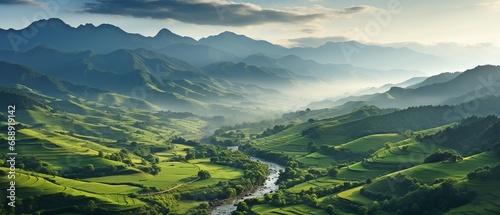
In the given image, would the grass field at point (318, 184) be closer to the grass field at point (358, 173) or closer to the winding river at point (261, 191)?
the grass field at point (358, 173)

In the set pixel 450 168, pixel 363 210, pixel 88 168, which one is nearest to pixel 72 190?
pixel 88 168

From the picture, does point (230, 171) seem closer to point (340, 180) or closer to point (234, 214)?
point (340, 180)

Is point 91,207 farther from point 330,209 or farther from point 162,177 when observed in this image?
point 330,209

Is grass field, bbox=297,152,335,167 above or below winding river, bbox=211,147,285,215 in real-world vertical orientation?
above

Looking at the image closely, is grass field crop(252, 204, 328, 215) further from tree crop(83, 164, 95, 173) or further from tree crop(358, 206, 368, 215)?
tree crop(83, 164, 95, 173)

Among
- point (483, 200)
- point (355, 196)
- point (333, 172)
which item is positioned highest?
point (333, 172)

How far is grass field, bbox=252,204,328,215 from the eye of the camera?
363 ft

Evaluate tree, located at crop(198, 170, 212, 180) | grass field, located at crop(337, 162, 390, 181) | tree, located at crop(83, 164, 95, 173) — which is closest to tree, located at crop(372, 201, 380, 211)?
grass field, located at crop(337, 162, 390, 181)

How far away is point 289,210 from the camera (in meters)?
113

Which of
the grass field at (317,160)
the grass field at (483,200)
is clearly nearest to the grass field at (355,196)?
the grass field at (483,200)

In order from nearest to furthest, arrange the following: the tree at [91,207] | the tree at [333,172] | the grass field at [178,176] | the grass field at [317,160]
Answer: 1. the tree at [91,207]
2. the grass field at [178,176]
3. the tree at [333,172]
4. the grass field at [317,160]

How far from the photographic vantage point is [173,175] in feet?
505

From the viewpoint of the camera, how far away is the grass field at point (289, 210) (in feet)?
363

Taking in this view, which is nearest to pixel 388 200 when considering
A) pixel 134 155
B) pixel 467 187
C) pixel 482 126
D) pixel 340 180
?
pixel 467 187
